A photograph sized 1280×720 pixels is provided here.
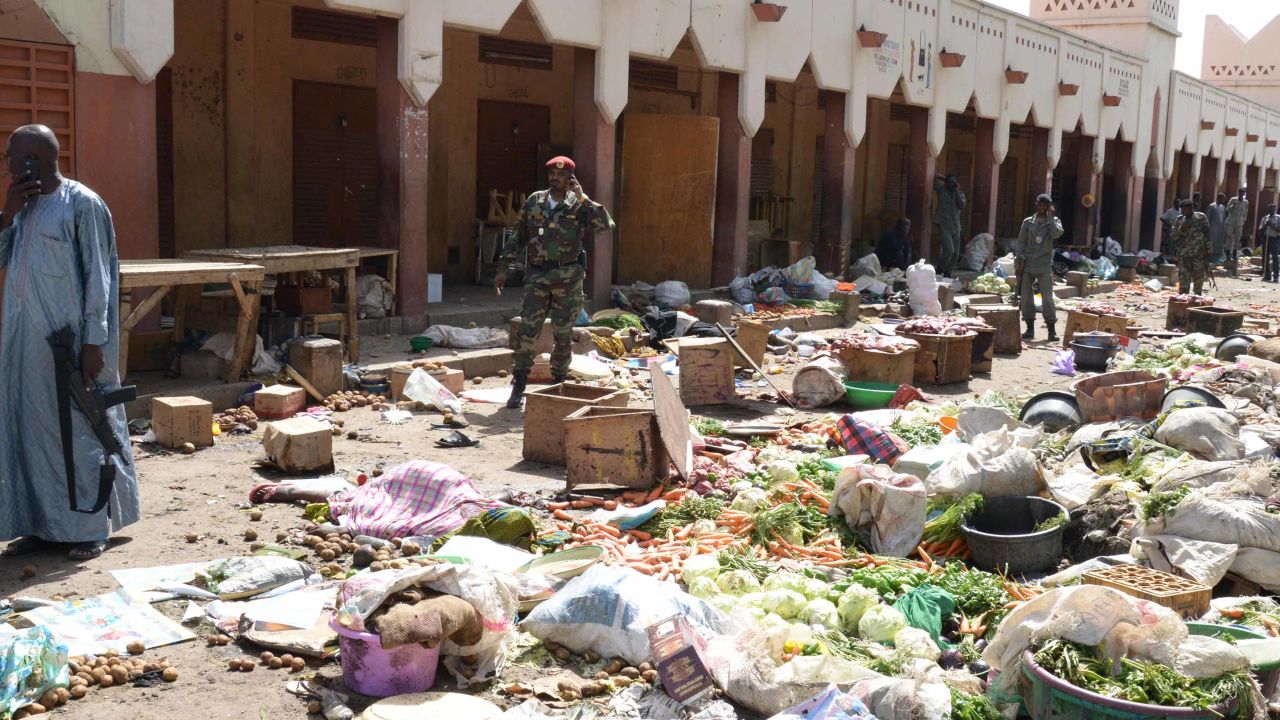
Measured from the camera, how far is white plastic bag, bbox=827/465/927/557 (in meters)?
6.31

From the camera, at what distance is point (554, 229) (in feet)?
31.8

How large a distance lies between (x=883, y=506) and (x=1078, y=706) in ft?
7.81

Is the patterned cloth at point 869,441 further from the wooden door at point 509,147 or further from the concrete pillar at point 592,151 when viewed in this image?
the wooden door at point 509,147

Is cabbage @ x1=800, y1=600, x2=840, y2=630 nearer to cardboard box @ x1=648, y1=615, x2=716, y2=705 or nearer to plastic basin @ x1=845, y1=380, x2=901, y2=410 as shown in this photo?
cardboard box @ x1=648, y1=615, x2=716, y2=705

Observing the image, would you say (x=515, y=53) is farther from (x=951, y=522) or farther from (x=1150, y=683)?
(x=1150, y=683)

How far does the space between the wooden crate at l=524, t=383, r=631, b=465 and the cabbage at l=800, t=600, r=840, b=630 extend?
2.99 m

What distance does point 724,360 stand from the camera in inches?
A: 409

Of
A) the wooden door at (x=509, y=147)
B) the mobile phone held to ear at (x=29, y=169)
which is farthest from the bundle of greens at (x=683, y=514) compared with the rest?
the wooden door at (x=509, y=147)

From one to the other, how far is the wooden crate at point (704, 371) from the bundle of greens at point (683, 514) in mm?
3308

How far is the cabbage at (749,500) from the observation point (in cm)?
696

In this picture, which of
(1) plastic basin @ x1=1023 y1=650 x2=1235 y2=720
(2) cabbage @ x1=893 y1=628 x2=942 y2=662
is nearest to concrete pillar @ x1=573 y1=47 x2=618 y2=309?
(2) cabbage @ x1=893 y1=628 x2=942 y2=662

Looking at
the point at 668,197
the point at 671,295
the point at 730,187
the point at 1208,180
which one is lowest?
the point at 671,295

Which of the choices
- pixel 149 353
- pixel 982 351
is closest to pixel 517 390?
pixel 149 353

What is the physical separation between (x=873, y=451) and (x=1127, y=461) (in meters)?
1.55
